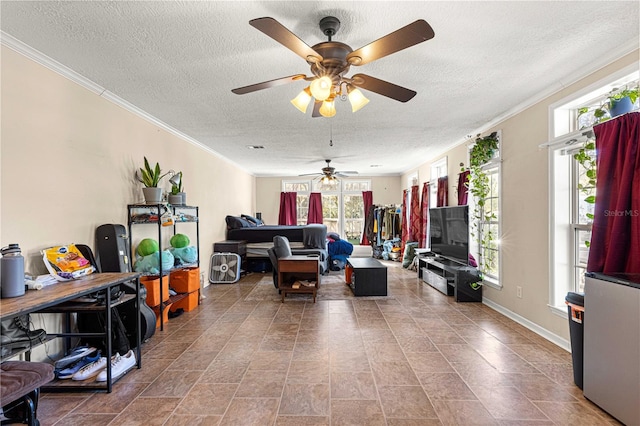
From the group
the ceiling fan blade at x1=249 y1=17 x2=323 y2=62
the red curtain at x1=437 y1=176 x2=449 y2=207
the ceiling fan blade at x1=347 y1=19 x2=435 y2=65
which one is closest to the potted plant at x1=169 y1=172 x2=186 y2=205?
the ceiling fan blade at x1=249 y1=17 x2=323 y2=62

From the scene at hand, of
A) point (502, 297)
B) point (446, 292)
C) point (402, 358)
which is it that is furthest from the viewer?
point (446, 292)

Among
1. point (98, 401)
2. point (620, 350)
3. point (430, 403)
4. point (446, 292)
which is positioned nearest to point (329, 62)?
point (430, 403)

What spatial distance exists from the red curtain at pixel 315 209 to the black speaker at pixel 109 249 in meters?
6.52

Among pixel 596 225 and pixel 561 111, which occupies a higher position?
pixel 561 111

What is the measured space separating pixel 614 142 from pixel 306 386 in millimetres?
2768

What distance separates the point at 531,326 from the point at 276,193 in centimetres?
728

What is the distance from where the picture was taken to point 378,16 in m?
1.83

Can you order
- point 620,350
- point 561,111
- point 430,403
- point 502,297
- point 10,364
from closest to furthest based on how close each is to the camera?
point 10,364
point 620,350
point 430,403
point 561,111
point 502,297

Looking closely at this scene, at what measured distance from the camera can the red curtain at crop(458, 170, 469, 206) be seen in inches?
181

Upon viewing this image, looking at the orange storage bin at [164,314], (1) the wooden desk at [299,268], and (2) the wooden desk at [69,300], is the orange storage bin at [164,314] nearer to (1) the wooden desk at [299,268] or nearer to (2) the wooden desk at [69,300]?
(2) the wooden desk at [69,300]

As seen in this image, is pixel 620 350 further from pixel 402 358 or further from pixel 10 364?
pixel 10 364

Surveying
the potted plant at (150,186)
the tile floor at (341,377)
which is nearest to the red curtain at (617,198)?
the tile floor at (341,377)

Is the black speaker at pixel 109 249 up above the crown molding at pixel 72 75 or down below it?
below

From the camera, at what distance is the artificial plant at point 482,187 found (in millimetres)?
4027
